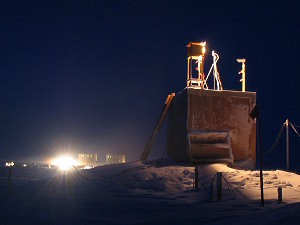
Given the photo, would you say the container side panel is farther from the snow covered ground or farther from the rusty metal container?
the snow covered ground

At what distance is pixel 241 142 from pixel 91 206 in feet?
40.2

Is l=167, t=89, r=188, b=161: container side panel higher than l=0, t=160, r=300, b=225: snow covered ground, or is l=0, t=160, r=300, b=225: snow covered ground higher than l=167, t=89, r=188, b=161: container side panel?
l=167, t=89, r=188, b=161: container side panel

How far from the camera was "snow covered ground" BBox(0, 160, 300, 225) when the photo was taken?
9992 millimetres

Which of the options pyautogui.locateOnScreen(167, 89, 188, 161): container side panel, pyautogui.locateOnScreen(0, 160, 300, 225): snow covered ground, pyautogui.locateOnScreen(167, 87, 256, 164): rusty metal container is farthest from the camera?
pyautogui.locateOnScreen(167, 89, 188, 161): container side panel

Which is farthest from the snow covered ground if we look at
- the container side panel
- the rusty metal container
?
the rusty metal container

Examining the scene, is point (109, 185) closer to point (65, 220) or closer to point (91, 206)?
point (91, 206)

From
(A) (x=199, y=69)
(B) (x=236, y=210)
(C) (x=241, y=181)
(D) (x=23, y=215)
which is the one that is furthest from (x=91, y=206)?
(A) (x=199, y=69)


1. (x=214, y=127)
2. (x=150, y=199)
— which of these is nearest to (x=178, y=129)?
(x=214, y=127)

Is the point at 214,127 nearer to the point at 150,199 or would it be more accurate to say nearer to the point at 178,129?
the point at 178,129

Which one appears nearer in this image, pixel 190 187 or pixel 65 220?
pixel 65 220

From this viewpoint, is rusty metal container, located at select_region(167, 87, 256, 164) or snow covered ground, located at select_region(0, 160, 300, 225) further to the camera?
rusty metal container, located at select_region(167, 87, 256, 164)

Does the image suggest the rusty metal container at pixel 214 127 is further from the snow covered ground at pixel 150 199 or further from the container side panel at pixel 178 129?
the snow covered ground at pixel 150 199

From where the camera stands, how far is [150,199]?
14867 millimetres

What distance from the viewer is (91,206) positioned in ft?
41.8
